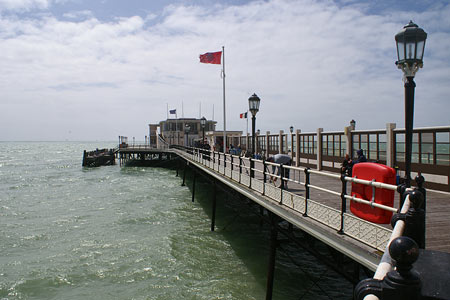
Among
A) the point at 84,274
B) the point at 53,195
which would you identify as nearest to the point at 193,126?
the point at 53,195

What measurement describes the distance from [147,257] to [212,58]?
14565 millimetres

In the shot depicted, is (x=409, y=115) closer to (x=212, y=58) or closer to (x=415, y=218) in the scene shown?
(x=415, y=218)

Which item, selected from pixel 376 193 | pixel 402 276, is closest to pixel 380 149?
pixel 376 193

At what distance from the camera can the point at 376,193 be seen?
5090mm

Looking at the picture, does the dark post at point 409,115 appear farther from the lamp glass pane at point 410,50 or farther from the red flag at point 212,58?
the red flag at point 212,58

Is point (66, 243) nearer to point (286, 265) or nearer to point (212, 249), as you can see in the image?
point (212, 249)

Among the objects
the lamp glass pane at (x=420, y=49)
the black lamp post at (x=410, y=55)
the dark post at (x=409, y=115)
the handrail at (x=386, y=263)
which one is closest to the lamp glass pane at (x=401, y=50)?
the black lamp post at (x=410, y=55)

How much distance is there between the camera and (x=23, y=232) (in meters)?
15.9

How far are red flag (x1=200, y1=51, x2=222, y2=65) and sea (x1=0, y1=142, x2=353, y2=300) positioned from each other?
32.1 ft

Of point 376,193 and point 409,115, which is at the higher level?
point 409,115

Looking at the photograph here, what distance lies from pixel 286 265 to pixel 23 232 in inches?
512

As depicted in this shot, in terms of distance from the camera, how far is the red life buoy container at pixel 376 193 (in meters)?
4.95

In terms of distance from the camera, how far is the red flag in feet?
72.0

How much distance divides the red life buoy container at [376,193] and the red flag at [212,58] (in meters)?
17.8
